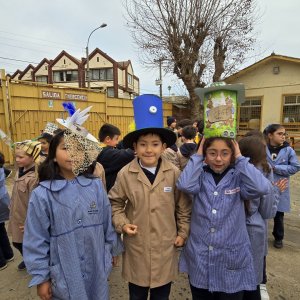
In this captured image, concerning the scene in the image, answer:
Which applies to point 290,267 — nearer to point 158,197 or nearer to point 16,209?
point 158,197

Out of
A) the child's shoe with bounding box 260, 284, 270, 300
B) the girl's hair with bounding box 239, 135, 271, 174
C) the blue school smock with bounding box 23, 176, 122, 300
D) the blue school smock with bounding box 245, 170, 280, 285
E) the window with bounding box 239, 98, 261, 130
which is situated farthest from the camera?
the window with bounding box 239, 98, 261, 130

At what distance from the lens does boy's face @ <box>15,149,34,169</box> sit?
262 cm

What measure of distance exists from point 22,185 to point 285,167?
3156 mm

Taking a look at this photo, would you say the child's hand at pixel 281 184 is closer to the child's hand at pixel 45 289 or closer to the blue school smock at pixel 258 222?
the blue school smock at pixel 258 222

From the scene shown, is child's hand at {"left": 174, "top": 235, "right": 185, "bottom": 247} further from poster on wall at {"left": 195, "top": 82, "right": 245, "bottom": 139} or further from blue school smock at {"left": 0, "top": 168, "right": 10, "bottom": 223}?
blue school smock at {"left": 0, "top": 168, "right": 10, "bottom": 223}

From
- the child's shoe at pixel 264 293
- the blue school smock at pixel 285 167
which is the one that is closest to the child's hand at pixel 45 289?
the child's shoe at pixel 264 293

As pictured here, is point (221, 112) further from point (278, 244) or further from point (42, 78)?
point (42, 78)

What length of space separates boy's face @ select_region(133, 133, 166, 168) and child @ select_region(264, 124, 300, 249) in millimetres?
2158

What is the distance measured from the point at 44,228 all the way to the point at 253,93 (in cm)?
1526

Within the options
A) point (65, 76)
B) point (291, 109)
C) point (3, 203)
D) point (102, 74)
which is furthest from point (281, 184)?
point (65, 76)

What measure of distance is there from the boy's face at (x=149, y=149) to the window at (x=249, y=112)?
14.0 metres

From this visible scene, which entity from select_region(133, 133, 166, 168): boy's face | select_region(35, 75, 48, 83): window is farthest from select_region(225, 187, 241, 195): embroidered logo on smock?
select_region(35, 75, 48, 83): window

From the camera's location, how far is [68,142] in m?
1.64

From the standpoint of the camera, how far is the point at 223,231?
174 centimetres
